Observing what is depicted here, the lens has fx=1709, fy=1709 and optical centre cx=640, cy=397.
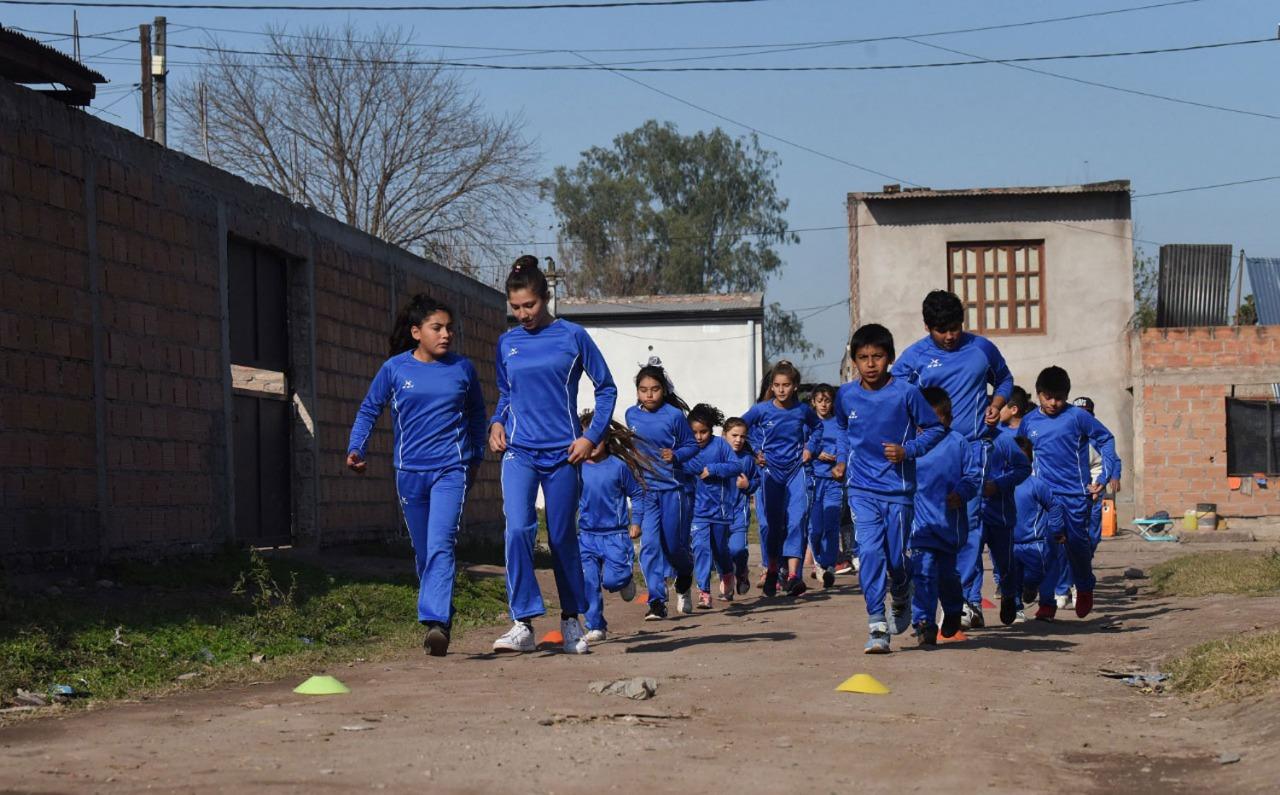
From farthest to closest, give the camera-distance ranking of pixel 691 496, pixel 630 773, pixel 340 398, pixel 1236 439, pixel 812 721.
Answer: pixel 1236 439 → pixel 340 398 → pixel 691 496 → pixel 812 721 → pixel 630 773

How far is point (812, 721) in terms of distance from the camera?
6648mm

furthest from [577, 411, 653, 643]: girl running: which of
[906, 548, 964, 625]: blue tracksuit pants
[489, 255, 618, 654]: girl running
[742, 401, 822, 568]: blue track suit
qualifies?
[742, 401, 822, 568]: blue track suit

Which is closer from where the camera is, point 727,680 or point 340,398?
point 727,680

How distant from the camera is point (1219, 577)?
567 inches

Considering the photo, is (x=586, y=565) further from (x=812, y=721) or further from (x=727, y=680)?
(x=812, y=721)

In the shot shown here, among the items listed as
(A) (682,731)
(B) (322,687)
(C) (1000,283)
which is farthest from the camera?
(C) (1000,283)

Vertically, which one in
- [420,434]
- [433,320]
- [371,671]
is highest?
[433,320]

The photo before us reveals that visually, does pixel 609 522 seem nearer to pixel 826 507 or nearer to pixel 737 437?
pixel 737 437

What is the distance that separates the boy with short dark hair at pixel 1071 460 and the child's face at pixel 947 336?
1.38 m

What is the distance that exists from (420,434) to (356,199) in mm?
43169

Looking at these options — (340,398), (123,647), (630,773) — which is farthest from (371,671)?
(340,398)

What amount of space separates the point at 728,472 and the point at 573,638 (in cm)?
455

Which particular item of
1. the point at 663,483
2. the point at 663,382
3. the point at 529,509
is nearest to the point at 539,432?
the point at 529,509

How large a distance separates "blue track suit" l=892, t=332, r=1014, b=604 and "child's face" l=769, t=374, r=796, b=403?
3.45 metres
